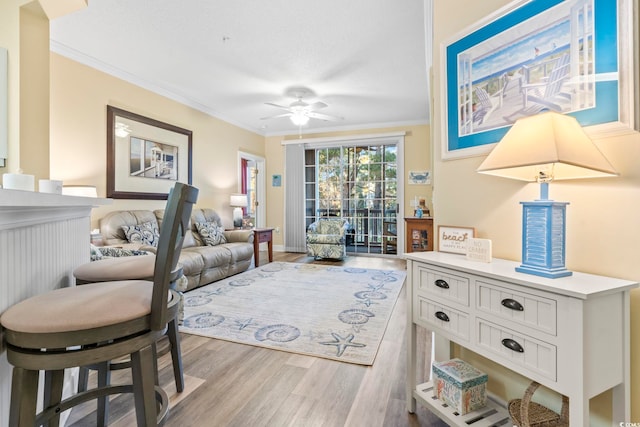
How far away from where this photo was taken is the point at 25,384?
77 cm

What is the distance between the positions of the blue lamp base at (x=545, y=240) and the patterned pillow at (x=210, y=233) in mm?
3990

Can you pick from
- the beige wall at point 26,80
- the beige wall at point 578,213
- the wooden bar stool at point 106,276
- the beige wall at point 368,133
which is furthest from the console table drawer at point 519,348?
the beige wall at point 368,133

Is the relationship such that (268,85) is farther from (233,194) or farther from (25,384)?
(25,384)

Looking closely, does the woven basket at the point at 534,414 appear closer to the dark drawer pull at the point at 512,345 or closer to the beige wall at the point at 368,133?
the dark drawer pull at the point at 512,345

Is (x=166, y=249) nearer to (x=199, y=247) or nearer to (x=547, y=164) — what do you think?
(x=547, y=164)

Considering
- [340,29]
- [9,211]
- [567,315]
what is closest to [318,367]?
[567,315]

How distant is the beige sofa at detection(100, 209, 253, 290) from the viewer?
3.33 m

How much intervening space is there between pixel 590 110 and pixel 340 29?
231 centimetres

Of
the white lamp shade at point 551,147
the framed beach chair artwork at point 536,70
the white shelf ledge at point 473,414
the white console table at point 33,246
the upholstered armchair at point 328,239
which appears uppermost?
the framed beach chair artwork at point 536,70

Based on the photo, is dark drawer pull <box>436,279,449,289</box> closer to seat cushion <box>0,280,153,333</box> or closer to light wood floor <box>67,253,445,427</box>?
light wood floor <box>67,253,445,427</box>

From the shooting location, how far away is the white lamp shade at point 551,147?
2.96ft

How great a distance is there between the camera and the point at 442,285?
4.29 feet

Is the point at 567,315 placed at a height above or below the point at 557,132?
below

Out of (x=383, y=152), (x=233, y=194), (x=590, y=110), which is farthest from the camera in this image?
(x=383, y=152)
